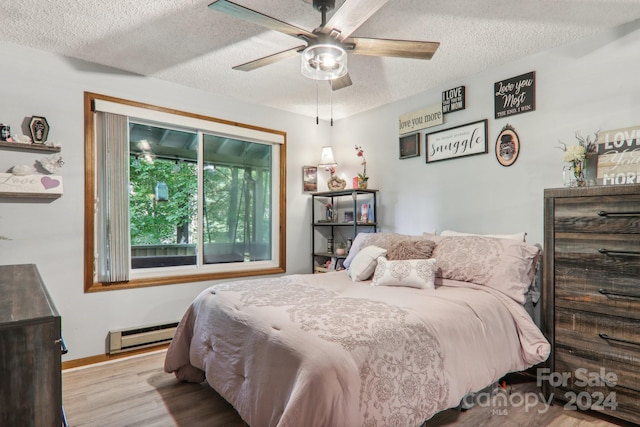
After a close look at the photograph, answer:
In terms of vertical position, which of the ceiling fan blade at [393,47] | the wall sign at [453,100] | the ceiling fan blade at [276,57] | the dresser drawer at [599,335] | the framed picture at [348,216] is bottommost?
the dresser drawer at [599,335]

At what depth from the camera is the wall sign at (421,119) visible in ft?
10.9

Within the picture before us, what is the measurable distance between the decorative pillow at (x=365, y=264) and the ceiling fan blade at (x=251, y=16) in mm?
1640

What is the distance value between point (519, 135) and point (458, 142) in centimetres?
52

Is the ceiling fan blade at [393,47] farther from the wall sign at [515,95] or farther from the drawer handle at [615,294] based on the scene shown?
the drawer handle at [615,294]

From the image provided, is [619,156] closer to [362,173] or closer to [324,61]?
[324,61]

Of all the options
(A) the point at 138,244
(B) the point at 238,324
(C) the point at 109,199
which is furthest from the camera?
(A) the point at 138,244

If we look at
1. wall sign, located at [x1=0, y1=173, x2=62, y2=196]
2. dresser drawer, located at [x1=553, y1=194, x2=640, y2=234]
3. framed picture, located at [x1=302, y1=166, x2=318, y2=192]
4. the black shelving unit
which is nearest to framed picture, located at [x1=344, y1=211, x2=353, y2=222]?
the black shelving unit

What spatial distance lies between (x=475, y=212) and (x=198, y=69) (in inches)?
107

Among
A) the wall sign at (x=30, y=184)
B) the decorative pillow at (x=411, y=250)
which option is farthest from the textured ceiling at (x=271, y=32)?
the decorative pillow at (x=411, y=250)

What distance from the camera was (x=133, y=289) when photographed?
3064mm

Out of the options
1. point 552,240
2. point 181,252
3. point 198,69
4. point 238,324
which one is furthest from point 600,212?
point 181,252

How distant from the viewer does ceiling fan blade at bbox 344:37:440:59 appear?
188 cm

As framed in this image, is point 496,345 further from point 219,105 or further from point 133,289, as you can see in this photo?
point 219,105

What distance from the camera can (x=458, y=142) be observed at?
3156 millimetres
